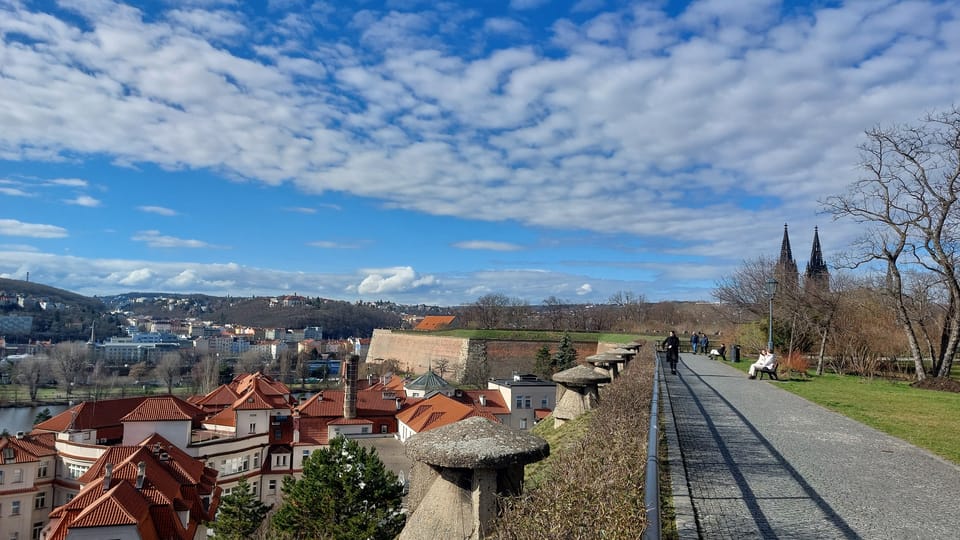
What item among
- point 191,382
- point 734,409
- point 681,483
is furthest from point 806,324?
point 191,382

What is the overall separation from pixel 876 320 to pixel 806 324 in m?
2.66

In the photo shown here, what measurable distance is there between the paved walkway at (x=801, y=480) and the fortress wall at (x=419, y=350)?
1994 inches

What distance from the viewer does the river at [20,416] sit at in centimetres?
5800

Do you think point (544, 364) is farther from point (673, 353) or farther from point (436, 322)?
point (436, 322)

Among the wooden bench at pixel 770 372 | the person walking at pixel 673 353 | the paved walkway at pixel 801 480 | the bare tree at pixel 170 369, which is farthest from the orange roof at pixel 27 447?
the bare tree at pixel 170 369

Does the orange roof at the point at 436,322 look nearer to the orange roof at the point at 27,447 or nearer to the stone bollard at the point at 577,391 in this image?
the orange roof at the point at 27,447

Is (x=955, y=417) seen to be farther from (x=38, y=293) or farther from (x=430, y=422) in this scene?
(x=38, y=293)

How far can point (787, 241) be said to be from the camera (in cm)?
5078

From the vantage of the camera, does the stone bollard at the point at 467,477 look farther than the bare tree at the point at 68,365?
No

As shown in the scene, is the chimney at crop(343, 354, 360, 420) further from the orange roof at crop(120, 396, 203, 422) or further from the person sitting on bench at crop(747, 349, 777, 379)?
the person sitting on bench at crop(747, 349, 777, 379)

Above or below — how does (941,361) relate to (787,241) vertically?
below

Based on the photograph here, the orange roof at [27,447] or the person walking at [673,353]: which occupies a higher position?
the person walking at [673,353]

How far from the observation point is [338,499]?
15195 mm

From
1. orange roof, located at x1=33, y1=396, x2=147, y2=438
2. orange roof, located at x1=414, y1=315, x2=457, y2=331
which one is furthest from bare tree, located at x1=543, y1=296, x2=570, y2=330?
orange roof, located at x1=33, y1=396, x2=147, y2=438
